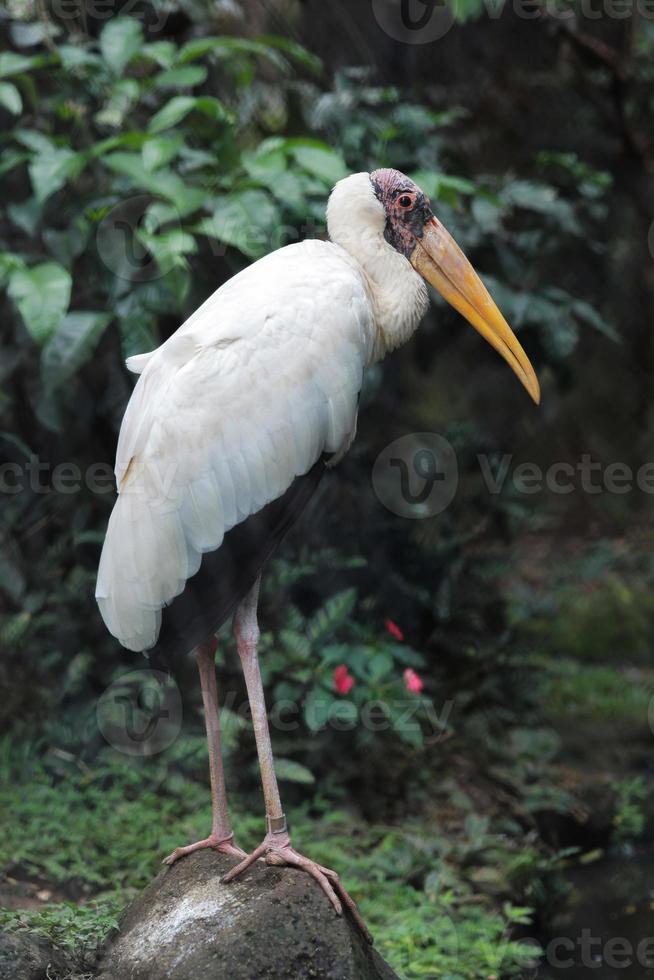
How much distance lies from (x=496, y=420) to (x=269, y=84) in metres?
2.99

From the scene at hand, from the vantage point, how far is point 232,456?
3174 mm

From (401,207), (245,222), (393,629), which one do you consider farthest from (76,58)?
(393,629)

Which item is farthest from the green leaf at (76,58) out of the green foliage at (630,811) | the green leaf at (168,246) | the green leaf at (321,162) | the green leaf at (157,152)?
the green foliage at (630,811)

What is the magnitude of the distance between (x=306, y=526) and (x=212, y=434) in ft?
6.99

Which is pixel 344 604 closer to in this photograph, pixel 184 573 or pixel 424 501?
pixel 424 501

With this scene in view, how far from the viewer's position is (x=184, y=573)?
3160 mm

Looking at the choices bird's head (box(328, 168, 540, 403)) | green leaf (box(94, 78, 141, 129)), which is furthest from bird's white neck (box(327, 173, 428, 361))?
green leaf (box(94, 78, 141, 129))

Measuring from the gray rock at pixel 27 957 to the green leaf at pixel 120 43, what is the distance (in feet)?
10.6

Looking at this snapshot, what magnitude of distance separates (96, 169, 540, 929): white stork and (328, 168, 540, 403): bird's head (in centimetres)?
18

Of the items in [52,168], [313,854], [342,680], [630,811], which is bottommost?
[630,811]

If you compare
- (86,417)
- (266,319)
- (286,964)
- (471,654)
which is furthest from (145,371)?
(471,654)

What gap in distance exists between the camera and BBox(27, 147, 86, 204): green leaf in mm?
4426

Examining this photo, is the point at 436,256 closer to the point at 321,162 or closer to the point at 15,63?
the point at 321,162

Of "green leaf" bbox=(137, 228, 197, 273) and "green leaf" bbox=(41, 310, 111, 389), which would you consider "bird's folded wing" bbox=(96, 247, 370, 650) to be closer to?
"green leaf" bbox=(137, 228, 197, 273)
